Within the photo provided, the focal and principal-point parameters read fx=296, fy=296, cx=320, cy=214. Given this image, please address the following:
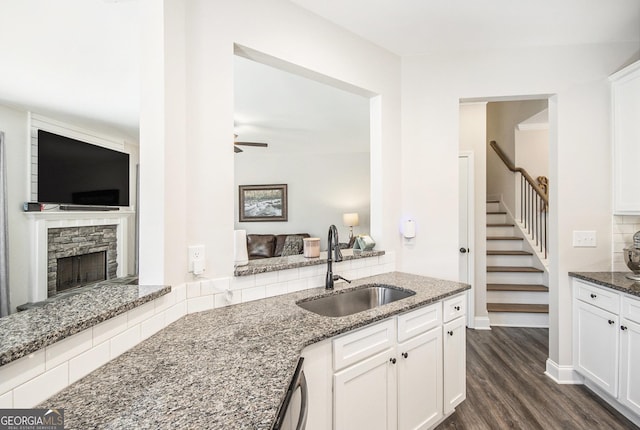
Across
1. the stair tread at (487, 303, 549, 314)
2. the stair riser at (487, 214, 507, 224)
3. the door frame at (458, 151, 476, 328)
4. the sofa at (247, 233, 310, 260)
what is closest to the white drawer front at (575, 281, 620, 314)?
the door frame at (458, 151, 476, 328)

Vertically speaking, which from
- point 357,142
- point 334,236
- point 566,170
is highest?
point 357,142

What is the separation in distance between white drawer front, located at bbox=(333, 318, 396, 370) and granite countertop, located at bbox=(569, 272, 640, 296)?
1.58 meters

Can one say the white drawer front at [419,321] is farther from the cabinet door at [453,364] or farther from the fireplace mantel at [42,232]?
the fireplace mantel at [42,232]

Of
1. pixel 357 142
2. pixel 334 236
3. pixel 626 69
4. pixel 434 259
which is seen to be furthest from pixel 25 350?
pixel 357 142

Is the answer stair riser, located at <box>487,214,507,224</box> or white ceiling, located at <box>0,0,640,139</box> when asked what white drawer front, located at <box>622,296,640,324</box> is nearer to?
white ceiling, located at <box>0,0,640,139</box>

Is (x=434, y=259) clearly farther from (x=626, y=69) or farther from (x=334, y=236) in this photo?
(x=626, y=69)

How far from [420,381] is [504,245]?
10.9ft

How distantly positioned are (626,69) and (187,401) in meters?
3.32

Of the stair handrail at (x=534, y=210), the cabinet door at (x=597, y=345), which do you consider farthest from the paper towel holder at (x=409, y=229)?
the stair handrail at (x=534, y=210)

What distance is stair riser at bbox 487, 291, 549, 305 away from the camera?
11.6ft

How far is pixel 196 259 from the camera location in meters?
1.44

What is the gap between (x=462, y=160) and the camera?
11.3 ft

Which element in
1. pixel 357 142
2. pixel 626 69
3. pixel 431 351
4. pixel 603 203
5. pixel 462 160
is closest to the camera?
pixel 431 351

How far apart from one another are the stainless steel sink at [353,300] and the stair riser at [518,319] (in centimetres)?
225
